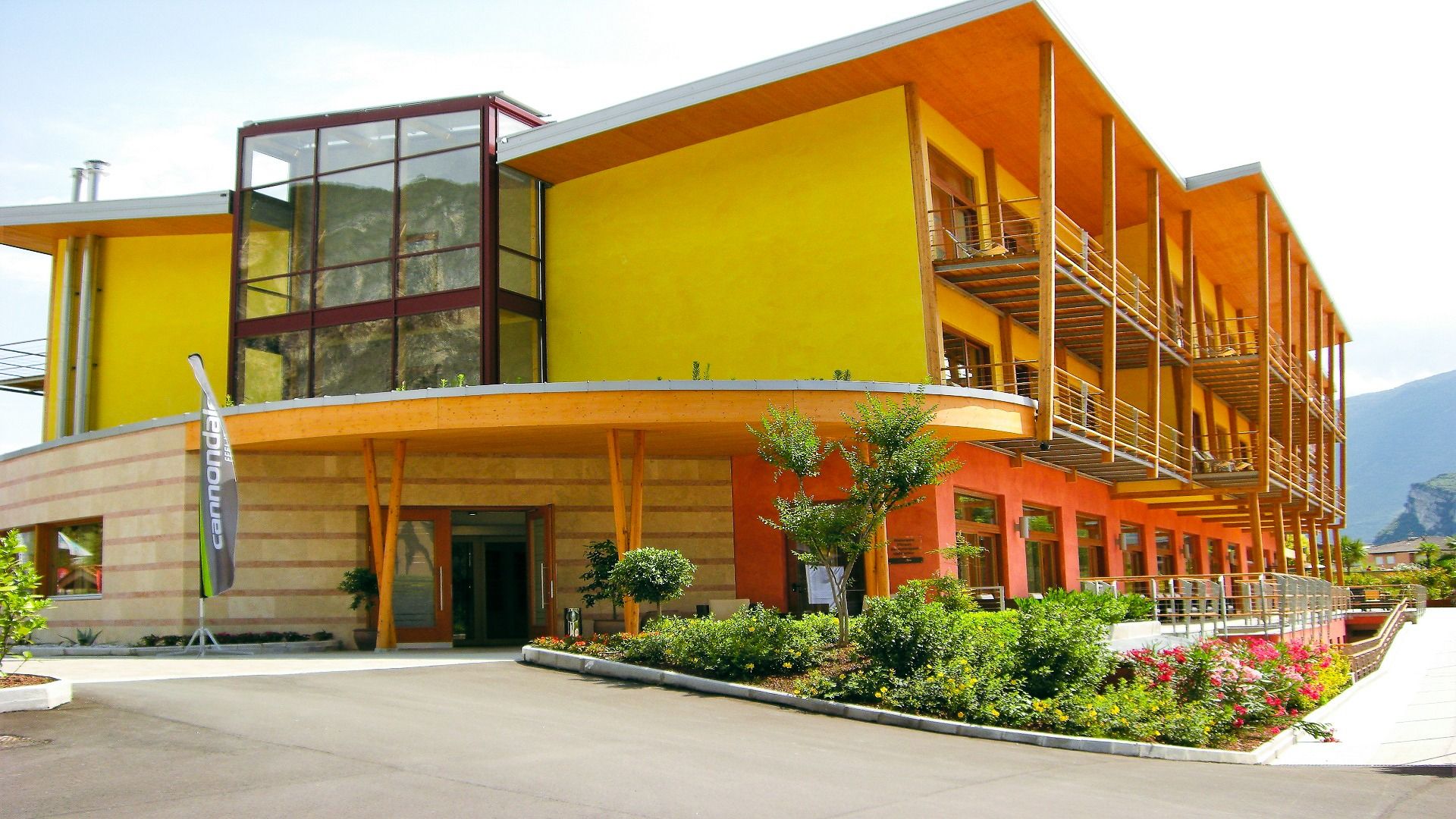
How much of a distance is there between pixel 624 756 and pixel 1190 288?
25907 millimetres

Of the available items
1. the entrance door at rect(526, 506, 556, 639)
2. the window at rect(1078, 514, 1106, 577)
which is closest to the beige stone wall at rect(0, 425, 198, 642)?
the entrance door at rect(526, 506, 556, 639)

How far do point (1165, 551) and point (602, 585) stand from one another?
26.6 metres

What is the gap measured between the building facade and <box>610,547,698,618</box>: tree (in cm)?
147

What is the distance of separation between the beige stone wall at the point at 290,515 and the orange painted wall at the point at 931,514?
0.40 metres

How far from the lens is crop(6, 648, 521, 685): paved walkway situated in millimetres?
15445

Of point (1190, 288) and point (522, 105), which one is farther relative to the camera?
point (1190, 288)

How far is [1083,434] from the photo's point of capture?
24.3 m

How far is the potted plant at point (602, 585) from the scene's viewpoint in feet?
62.0

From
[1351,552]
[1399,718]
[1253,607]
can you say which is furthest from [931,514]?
[1351,552]

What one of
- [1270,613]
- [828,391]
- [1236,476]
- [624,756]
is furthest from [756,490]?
[1236,476]

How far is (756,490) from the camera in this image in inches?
936

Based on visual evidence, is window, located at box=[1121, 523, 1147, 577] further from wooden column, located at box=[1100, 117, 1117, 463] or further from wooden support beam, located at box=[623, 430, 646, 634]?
wooden support beam, located at box=[623, 430, 646, 634]

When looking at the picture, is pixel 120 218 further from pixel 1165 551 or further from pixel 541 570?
pixel 1165 551

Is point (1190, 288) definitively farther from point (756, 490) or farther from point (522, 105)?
point (522, 105)
